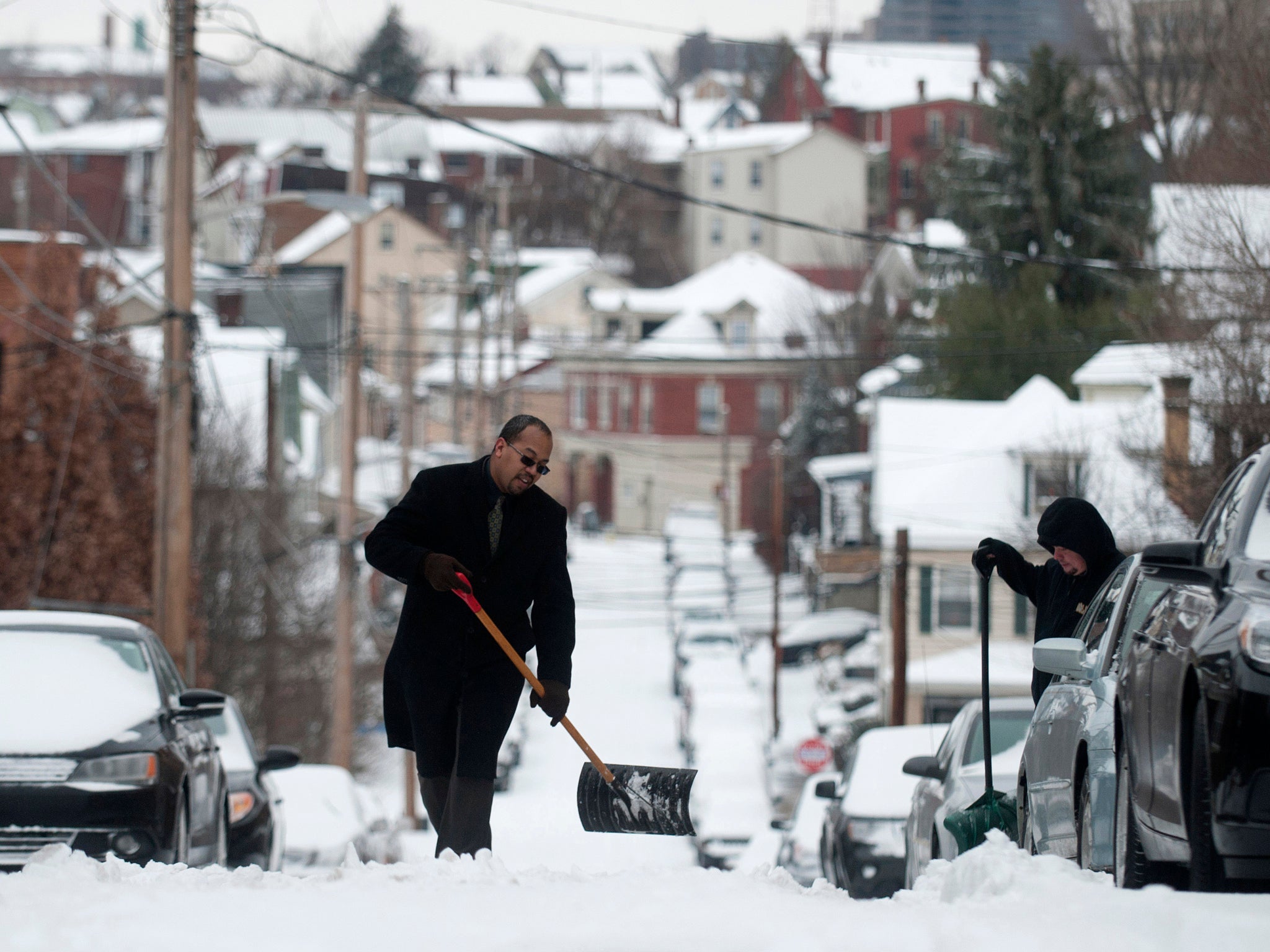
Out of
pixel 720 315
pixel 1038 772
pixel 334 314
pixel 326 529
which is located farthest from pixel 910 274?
pixel 1038 772

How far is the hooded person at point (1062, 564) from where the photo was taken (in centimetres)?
719

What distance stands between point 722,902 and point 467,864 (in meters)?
1.02

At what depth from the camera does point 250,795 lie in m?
11.8

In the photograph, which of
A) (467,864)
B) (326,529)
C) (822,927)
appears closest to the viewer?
(822,927)

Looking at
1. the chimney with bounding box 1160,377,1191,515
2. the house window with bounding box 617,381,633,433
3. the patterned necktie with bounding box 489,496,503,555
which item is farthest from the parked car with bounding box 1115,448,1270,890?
the house window with bounding box 617,381,633,433

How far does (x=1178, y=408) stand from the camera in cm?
2014

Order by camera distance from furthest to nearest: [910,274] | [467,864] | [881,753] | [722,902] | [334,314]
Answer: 1. [910,274]
2. [334,314]
3. [881,753]
4. [467,864]
5. [722,902]

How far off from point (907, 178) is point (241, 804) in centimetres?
7283

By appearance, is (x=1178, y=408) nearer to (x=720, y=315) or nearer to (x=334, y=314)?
(x=334, y=314)

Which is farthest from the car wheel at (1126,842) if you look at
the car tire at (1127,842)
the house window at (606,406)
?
the house window at (606,406)

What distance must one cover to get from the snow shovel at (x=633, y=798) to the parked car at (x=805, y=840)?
8862mm

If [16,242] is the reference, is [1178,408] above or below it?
below

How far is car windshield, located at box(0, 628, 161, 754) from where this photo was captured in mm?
7906

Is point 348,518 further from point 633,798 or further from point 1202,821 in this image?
point 1202,821
